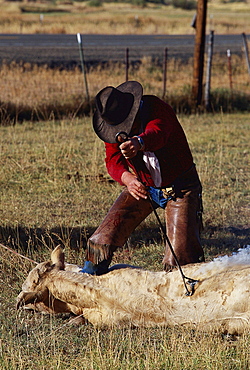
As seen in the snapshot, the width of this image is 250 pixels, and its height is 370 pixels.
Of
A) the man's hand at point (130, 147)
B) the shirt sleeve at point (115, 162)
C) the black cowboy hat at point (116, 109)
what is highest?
the black cowboy hat at point (116, 109)

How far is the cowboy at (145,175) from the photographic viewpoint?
12.7 feet

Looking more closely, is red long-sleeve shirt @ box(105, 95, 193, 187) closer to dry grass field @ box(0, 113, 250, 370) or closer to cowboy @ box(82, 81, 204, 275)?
cowboy @ box(82, 81, 204, 275)

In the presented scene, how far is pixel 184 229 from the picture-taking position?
4078 millimetres

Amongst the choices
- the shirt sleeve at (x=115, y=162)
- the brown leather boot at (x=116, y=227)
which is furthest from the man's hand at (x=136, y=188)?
the brown leather boot at (x=116, y=227)

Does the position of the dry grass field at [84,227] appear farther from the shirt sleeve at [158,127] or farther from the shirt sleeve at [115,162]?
the shirt sleeve at [158,127]

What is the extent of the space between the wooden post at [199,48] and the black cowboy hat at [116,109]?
9499 mm

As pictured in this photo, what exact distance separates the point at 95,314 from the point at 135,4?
71134 mm

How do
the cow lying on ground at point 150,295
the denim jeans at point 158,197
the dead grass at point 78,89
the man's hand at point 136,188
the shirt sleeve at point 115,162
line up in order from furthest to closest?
1. the dead grass at point 78,89
2. the denim jeans at point 158,197
3. the shirt sleeve at point 115,162
4. the man's hand at point 136,188
5. the cow lying on ground at point 150,295

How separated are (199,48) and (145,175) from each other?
940 cm

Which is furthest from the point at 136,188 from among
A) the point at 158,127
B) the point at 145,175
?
the point at 158,127

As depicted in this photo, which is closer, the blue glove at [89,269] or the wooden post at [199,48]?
the blue glove at [89,269]

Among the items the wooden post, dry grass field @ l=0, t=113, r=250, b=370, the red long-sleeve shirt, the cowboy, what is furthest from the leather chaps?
the wooden post

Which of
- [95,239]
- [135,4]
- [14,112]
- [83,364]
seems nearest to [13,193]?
[95,239]

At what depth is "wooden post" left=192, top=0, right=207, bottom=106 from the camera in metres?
12.9
